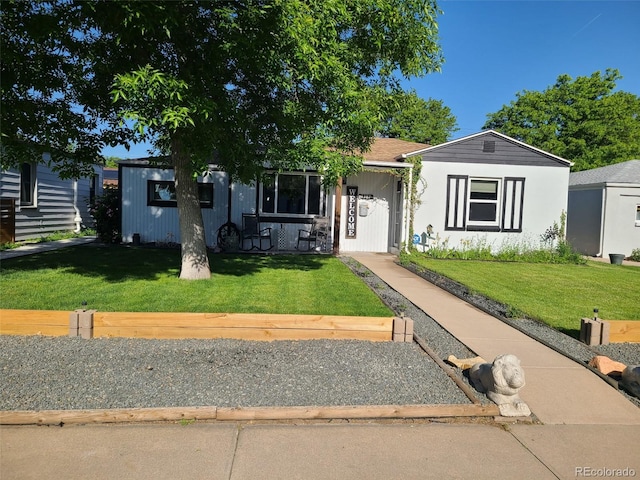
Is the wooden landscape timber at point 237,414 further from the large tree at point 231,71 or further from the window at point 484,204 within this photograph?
the window at point 484,204

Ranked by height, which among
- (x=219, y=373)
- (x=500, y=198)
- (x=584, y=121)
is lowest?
(x=219, y=373)

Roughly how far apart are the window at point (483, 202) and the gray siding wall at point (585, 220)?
4.93 m

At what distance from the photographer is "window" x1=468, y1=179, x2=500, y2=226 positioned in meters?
13.5

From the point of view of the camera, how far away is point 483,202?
13.5m

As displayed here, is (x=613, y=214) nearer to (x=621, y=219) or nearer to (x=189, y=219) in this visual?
(x=621, y=219)

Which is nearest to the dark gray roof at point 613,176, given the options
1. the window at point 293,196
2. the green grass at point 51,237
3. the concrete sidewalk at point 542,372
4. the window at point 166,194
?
the window at point 293,196

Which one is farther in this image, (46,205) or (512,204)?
(46,205)

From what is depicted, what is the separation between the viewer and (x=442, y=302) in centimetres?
733

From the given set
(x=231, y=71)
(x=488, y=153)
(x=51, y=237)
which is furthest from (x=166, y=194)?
(x=488, y=153)

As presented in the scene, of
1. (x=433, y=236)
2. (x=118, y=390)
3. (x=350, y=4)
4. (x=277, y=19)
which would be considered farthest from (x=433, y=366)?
(x=433, y=236)

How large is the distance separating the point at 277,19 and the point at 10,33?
12.5 feet

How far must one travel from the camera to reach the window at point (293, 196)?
12.9m

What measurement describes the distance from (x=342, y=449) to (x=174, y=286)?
16.3 ft

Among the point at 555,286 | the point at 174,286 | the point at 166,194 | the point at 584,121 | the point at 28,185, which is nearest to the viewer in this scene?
the point at 174,286
